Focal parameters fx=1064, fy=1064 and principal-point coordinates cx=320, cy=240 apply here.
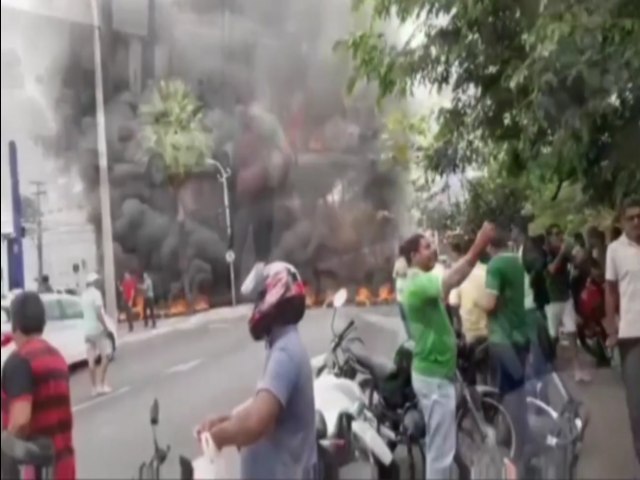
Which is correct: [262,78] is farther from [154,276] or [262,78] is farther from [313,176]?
[154,276]

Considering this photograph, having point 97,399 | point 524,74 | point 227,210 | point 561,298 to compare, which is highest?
point 524,74

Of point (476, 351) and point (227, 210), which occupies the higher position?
point (227, 210)

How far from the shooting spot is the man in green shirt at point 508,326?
2098 millimetres

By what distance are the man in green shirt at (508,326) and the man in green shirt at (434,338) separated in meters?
0.06

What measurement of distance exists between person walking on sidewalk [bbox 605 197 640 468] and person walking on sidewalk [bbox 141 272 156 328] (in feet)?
3.12

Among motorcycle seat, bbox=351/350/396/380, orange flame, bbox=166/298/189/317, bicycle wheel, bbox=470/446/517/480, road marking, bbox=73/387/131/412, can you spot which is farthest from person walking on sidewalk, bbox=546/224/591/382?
road marking, bbox=73/387/131/412

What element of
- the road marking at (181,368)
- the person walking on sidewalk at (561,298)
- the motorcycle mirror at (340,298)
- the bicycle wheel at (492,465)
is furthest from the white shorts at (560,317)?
the road marking at (181,368)

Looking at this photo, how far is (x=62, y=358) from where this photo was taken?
178cm

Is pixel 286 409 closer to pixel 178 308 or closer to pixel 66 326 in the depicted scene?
pixel 178 308

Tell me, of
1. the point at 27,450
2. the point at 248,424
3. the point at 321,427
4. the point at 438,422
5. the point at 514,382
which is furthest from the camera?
the point at 514,382

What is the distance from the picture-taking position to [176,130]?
1.84m

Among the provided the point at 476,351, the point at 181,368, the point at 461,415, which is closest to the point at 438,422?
the point at 461,415

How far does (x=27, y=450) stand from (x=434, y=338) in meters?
0.77

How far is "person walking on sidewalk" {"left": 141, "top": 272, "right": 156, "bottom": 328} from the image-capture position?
1.83m
